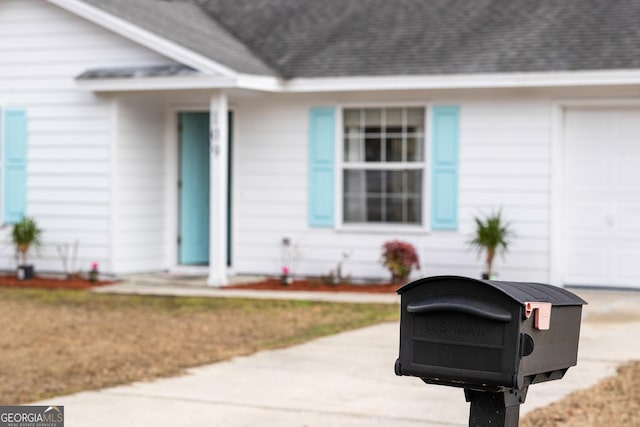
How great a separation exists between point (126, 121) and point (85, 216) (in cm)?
146

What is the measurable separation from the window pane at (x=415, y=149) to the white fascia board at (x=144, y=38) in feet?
8.53

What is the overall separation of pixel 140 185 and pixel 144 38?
2175 mm

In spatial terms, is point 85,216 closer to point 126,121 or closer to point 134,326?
point 126,121

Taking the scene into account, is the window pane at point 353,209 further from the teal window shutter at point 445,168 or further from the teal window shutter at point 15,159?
the teal window shutter at point 15,159

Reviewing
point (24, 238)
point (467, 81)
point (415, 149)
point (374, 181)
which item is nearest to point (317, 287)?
point (374, 181)

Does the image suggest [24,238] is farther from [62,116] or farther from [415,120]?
[415,120]

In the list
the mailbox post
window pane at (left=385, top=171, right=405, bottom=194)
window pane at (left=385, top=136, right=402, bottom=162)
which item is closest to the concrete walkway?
the mailbox post

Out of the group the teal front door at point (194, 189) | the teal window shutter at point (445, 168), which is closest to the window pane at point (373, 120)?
the teal window shutter at point (445, 168)

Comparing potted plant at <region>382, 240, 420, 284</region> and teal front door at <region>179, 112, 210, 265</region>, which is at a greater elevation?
teal front door at <region>179, 112, 210, 265</region>

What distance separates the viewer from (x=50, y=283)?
53.5 feet

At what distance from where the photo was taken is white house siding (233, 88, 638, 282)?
50.6 ft

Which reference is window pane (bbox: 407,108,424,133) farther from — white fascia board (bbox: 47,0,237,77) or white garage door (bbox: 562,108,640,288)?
white fascia board (bbox: 47,0,237,77)

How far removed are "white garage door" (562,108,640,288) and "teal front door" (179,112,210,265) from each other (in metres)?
5.43

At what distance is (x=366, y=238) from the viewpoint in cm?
1628
